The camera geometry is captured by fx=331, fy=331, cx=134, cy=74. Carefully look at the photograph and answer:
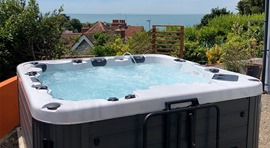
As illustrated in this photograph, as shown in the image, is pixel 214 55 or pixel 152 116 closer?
pixel 152 116

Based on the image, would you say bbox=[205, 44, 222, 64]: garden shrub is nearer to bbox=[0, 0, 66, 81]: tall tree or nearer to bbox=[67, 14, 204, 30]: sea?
bbox=[67, 14, 204, 30]: sea

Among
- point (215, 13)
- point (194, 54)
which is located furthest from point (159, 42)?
point (215, 13)

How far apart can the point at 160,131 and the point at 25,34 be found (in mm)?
3837

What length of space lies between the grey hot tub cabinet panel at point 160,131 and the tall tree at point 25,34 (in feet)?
11.4

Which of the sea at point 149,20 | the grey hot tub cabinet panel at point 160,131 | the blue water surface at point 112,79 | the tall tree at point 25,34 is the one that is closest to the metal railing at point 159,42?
the sea at point 149,20

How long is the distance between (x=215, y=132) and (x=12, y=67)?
3.93m

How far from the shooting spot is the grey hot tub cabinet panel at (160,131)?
2041mm

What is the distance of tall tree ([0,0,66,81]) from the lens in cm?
533

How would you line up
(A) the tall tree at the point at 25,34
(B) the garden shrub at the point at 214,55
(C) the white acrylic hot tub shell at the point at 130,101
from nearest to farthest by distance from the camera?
→ (C) the white acrylic hot tub shell at the point at 130,101
(A) the tall tree at the point at 25,34
(B) the garden shrub at the point at 214,55

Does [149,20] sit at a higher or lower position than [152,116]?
higher

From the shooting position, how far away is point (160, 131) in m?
2.34

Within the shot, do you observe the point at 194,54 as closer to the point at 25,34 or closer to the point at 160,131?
the point at 25,34

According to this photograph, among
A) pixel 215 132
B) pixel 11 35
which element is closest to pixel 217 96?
pixel 215 132

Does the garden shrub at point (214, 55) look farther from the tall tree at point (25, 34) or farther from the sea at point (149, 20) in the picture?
the tall tree at point (25, 34)
